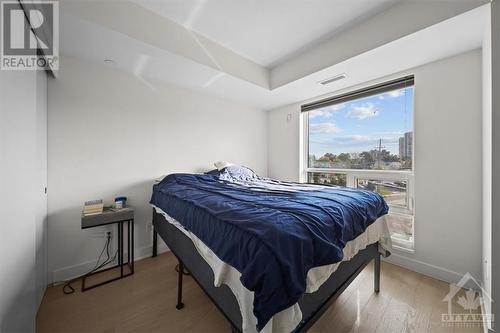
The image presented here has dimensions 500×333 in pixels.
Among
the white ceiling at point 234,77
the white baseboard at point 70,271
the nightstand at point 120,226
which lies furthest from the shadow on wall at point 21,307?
the white ceiling at point 234,77

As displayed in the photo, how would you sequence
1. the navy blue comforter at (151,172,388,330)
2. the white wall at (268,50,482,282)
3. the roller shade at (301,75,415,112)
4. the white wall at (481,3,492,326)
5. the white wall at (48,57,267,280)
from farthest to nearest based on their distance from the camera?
1. the roller shade at (301,75,415,112)
2. the white wall at (48,57,267,280)
3. the white wall at (268,50,482,282)
4. the white wall at (481,3,492,326)
5. the navy blue comforter at (151,172,388,330)

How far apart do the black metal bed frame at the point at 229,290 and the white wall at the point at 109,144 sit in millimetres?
869

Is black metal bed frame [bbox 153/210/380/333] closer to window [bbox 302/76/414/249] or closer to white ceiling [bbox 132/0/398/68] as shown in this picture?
window [bbox 302/76/414/249]

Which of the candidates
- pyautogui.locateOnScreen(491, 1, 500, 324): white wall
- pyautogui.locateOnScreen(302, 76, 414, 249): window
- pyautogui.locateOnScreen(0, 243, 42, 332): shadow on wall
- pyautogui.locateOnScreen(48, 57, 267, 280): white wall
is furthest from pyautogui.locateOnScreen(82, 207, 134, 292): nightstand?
pyautogui.locateOnScreen(491, 1, 500, 324): white wall

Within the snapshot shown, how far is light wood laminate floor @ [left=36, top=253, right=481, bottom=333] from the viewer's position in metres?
1.36

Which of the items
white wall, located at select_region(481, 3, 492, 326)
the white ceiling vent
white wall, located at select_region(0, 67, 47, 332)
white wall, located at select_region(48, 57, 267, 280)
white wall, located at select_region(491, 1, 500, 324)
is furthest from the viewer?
the white ceiling vent

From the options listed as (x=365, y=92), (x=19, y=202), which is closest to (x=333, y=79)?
(x=365, y=92)

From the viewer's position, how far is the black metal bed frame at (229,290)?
99cm

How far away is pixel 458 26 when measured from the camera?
1479 millimetres

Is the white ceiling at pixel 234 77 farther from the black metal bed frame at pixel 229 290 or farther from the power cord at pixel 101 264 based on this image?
the power cord at pixel 101 264

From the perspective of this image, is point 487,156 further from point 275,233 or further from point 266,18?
point 266,18

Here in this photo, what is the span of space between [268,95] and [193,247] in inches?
95.7

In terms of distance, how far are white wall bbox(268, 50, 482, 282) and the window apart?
135 millimetres

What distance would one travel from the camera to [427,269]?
1.99 meters
